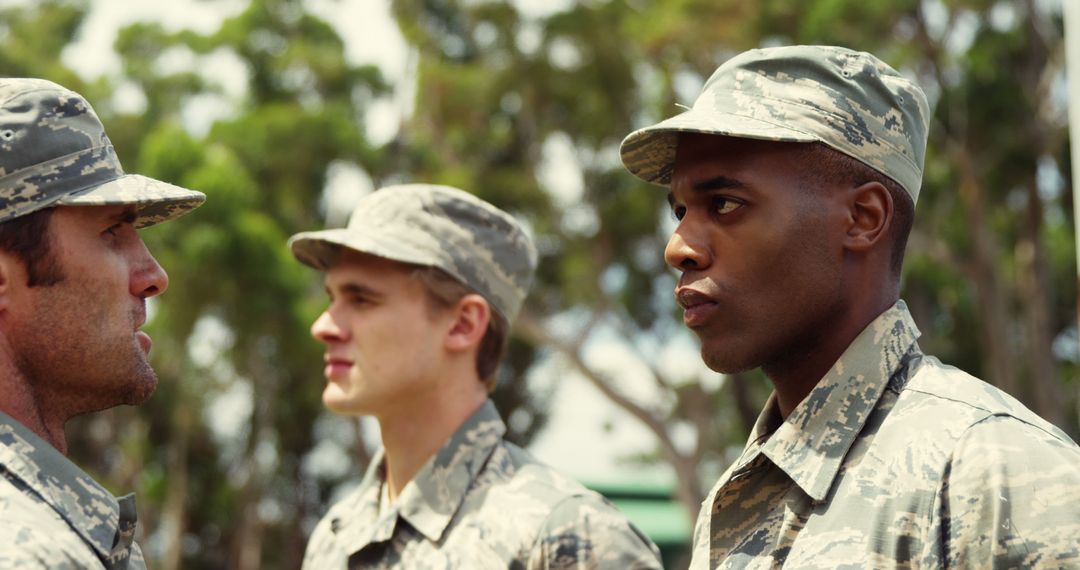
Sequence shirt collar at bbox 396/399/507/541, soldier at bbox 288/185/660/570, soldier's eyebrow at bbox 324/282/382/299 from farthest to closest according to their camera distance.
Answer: soldier's eyebrow at bbox 324/282/382/299, shirt collar at bbox 396/399/507/541, soldier at bbox 288/185/660/570

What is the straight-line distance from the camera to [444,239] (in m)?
4.52

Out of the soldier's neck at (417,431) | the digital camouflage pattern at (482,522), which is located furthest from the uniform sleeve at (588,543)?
the soldier's neck at (417,431)

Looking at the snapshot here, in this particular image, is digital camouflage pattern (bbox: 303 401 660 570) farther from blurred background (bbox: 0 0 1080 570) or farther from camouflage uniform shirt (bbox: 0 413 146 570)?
blurred background (bbox: 0 0 1080 570)

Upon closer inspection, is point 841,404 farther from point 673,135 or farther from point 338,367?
point 338,367

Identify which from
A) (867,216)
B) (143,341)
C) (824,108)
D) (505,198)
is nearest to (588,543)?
(143,341)

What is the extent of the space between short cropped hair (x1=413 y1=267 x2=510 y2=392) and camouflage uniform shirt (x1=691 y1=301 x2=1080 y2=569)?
1.79m

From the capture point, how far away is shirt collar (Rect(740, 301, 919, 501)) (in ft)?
8.32

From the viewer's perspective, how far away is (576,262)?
22.1 metres

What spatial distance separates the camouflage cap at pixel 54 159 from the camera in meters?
2.70

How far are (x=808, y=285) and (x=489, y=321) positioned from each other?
2.07m

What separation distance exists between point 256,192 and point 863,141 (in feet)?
58.6

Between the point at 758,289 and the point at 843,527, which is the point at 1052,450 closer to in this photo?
the point at 843,527

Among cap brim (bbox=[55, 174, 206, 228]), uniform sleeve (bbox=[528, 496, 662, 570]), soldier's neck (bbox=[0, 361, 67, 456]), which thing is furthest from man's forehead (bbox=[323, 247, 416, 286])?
soldier's neck (bbox=[0, 361, 67, 456])

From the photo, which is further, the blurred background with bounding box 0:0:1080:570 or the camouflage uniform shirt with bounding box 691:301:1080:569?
the blurred background with bounding box 0:0:1080:570
